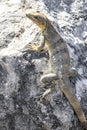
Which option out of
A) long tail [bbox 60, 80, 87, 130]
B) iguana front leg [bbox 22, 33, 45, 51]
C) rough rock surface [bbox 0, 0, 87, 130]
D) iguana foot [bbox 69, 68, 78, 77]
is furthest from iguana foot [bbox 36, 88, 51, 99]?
iguana front leg [bbox 22, 33, 45, 51]

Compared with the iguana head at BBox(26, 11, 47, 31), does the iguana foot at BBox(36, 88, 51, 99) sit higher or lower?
lower

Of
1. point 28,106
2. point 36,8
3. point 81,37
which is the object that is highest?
point 36,8

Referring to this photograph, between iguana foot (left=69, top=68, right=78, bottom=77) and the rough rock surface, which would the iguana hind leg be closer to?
the rough rock surface

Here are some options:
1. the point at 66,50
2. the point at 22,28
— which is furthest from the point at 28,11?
the point at 66,50

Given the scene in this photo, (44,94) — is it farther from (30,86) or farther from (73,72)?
(73,72)

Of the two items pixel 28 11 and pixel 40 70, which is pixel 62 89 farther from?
pixel 28 11

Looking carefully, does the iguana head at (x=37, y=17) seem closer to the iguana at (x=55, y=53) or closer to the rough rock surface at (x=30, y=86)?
the iguana at (x=55, y=53)

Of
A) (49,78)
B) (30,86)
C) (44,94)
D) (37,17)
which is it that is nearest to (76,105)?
(44,94)

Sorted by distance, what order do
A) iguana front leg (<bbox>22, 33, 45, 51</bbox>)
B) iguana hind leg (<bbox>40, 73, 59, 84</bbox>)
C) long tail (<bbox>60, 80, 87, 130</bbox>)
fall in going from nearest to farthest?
long tail (<bbox>60, 80, 87, 130</bbox>), iguana hind leg (<bbox>40, 73, 59, 84</bbox>), iguana front leg (<bbox>22, 33, 45, 51</bbox>)
